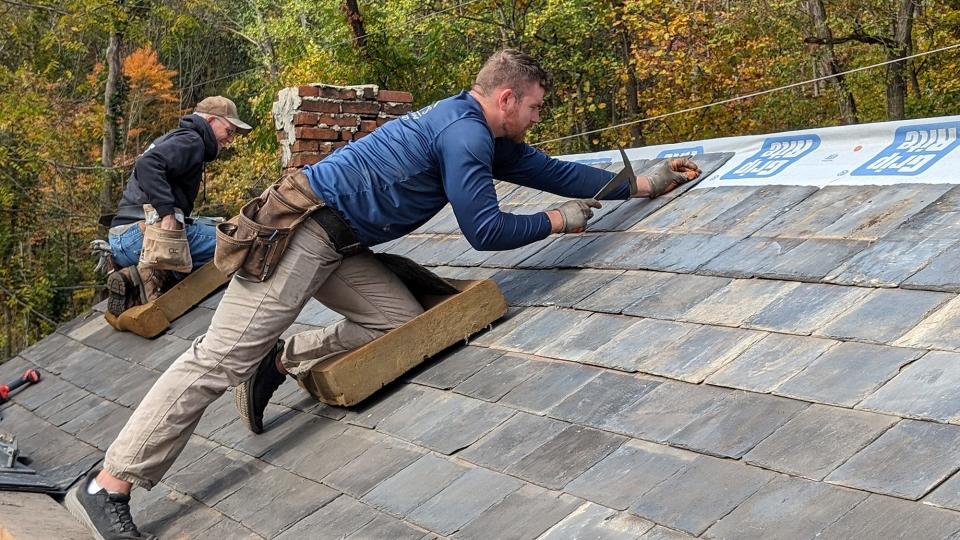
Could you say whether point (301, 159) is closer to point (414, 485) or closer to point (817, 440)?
point (414, 485)

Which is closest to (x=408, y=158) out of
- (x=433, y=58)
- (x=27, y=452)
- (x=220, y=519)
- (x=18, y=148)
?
(x=220, y=519)

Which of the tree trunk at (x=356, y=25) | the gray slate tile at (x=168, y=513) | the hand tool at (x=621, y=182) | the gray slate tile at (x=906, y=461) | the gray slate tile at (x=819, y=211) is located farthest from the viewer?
the tree trunk at (x=356, y=25)

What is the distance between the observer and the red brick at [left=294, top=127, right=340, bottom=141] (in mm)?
7609

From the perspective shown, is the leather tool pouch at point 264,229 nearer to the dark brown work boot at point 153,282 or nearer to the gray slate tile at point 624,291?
the gray slate tile at point 624,291

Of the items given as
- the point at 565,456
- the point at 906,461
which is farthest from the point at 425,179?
the point at 906,461

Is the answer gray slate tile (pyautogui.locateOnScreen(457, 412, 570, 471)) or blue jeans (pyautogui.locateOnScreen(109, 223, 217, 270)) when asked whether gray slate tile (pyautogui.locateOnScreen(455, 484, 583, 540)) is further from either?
blue jeans (pyautogui.locateOnScreen(109, 223, 217, 270))

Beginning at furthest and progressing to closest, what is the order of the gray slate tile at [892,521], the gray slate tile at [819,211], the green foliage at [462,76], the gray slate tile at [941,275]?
the green foliage at [462,76]
the gray slate tile at [819,211]
the gray slate tile at [941,275]
the gray slate tile at [892,521]

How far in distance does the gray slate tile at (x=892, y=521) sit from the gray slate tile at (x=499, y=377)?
1.48 metres

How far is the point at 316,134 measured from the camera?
7.69 m

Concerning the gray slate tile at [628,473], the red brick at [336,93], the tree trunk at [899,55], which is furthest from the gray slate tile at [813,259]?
the tree trunk at [899,55]

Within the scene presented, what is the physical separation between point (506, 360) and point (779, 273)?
971mm

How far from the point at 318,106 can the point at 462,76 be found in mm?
10395

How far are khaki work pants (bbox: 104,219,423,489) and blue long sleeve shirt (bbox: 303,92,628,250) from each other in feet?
0.60

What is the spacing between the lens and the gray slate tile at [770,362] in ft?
8.63
